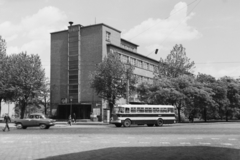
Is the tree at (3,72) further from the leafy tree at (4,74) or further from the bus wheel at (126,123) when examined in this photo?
the bus wheel at (126,123)

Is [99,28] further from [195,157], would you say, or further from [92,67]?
[195,157]

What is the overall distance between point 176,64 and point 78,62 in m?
20.0

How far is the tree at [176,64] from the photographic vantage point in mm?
63719

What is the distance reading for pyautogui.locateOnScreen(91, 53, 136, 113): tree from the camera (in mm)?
50156

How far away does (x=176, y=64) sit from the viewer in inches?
2515

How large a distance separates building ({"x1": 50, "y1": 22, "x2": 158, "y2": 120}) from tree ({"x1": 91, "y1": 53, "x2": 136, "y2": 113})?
12207mm

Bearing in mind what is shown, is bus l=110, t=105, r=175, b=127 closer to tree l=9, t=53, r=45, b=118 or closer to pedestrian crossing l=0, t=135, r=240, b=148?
pedestrian crossing l=0, t=135, r=240, b=148

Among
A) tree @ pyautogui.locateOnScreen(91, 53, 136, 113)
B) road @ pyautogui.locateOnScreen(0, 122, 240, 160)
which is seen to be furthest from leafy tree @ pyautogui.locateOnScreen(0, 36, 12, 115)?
road @ pyautogui.locateOnScreen(0, 122, 240, 160)

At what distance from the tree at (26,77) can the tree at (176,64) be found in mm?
23484

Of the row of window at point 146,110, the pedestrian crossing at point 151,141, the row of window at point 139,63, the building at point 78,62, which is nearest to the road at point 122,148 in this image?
the pedestrian crossing at point 151,141

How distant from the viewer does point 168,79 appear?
5697cm

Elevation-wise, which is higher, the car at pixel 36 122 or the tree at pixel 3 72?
the tree at pixel 3 72

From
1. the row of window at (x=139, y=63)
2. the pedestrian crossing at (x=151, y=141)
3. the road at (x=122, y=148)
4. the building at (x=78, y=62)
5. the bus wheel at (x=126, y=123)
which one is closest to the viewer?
the road at (x=122, y=148)


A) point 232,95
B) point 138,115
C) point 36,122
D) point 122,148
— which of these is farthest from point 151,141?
point 232,95
